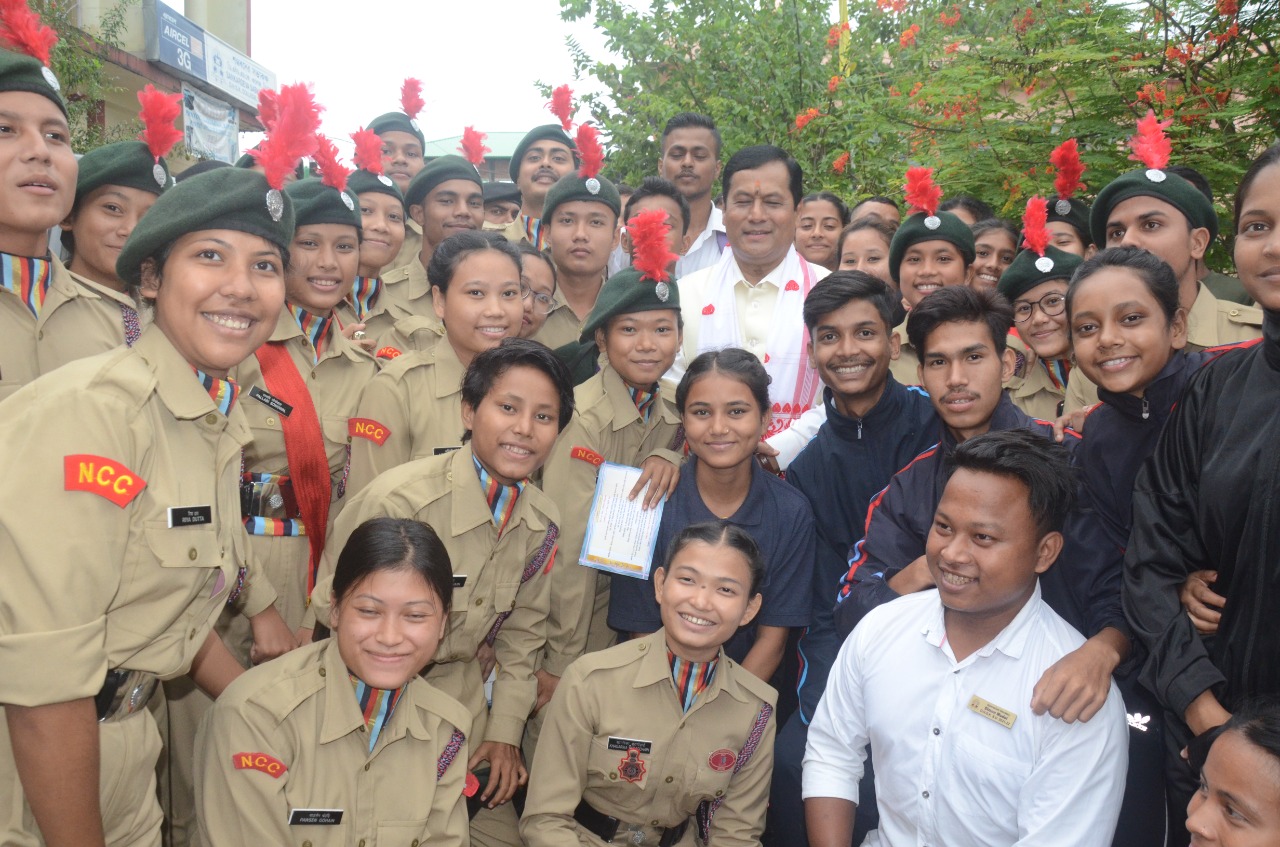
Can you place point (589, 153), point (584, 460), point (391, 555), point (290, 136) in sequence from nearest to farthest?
point (290, 136), point (391, 555), point (584, 460), point (589, 153)

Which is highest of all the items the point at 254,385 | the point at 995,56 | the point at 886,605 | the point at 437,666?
the point at 995,56

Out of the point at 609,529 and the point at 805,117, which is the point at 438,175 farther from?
the point at 805,117

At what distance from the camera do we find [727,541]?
328 cm

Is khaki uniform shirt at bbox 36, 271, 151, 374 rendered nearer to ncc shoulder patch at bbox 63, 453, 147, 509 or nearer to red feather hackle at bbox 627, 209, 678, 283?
ncc shoulder patch at bbox 63, 453, 147, 509

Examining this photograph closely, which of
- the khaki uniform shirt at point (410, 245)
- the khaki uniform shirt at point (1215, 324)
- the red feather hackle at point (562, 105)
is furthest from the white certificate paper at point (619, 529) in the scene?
the red feather hackle at point (562, 105)

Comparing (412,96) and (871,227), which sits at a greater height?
(412,96)

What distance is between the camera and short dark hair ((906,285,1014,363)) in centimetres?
348

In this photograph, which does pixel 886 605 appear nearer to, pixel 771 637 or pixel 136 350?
pixel 771 637

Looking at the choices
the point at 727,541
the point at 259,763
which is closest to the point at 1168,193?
the point at 727,541

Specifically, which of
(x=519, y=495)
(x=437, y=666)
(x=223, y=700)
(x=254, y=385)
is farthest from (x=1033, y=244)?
(x=223, y=700)

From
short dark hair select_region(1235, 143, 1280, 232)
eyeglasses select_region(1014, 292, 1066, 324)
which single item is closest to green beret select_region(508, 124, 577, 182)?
eyeglasses select_region(1014, 292, 1066, 324)

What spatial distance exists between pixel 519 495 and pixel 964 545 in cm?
157

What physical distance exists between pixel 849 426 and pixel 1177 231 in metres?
1.50

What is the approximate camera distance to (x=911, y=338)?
11.9ft
